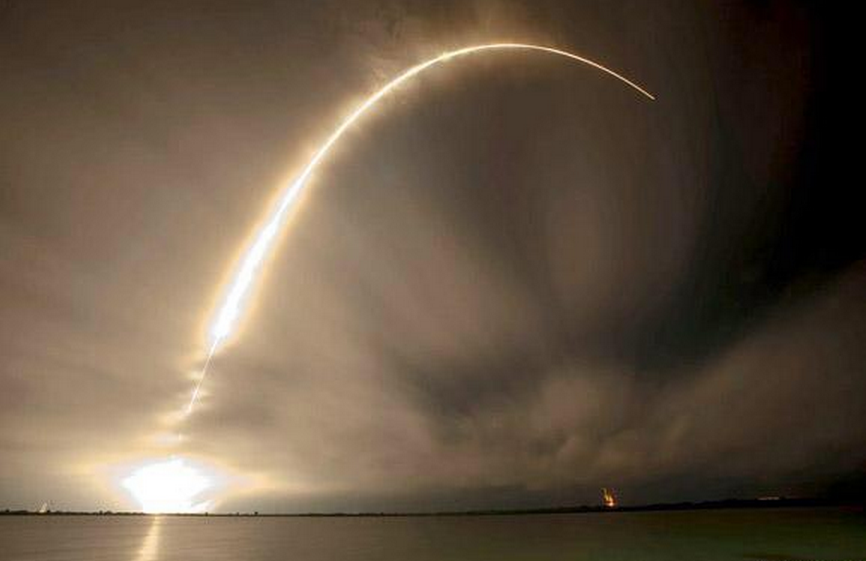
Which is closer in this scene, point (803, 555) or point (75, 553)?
point (803, 555)

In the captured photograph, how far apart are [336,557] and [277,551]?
410 inches

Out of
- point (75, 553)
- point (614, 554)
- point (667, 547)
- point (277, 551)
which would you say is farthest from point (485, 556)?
point (75, 553)

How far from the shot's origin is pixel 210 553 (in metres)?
46.8

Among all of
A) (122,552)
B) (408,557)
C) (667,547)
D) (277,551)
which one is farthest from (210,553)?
(667,547)

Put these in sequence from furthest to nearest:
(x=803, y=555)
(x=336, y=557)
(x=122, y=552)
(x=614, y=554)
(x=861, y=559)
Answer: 1. (x=122, y=552)
2. (x=336, y=557)
3. (x=614, y=554)
4. (x=803, y=555)
5. (x=861, y=559)

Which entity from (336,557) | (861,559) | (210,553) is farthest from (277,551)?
(861,559)

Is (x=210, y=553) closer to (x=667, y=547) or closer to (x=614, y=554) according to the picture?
(x=614, y=554)

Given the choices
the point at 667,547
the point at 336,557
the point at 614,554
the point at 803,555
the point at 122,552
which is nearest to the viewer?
the point at 803,555

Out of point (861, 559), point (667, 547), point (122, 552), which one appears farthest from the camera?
point (122, 552)

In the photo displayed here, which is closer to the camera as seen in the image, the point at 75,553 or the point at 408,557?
the point at 408,557

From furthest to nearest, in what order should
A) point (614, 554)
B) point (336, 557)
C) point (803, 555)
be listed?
point (336, 557), point (614, 554), point (803, 555)

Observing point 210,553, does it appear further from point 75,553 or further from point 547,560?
point 547,560

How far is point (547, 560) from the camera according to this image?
35938mm

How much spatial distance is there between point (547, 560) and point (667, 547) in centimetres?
1723
